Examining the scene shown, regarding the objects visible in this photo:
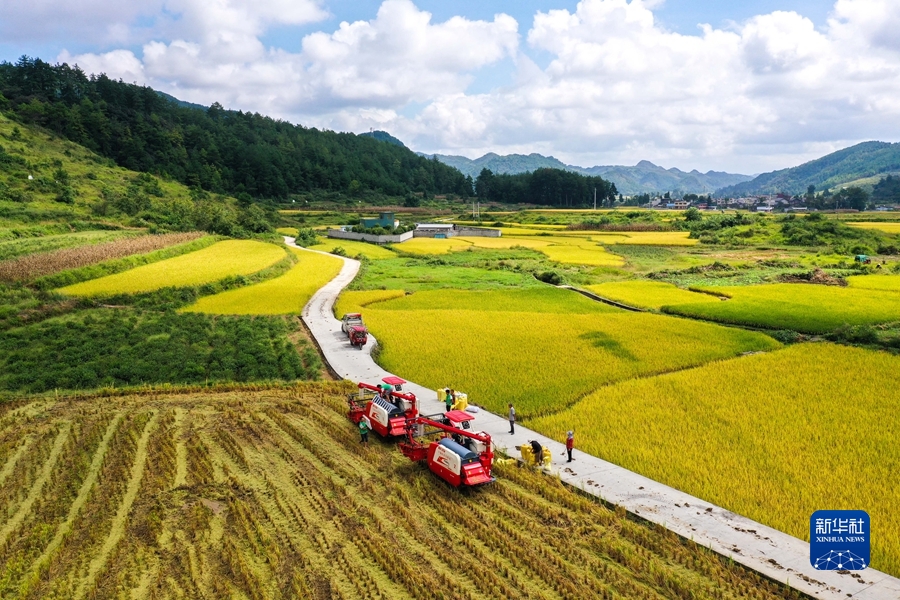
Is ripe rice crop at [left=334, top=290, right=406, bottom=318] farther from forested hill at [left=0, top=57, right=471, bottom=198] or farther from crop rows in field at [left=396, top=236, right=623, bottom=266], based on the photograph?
forested hill at [left=0, top=57, right=471, bottom=198]

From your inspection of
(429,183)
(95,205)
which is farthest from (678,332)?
(429,183)

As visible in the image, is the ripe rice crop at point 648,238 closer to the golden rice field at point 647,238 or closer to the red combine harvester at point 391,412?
the golden rice field at point 647,238

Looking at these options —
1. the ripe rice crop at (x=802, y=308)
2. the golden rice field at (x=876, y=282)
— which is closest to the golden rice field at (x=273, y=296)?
the ripe rice crop at (x=802, y=308)

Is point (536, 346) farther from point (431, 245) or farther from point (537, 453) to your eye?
point (431, 245)

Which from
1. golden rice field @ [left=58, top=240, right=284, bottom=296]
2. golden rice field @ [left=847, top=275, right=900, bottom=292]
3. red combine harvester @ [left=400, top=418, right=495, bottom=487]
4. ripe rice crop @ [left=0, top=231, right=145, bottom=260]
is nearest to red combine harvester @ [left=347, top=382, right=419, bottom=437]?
red combine harvester @ [left=400, top=418, right=495, bottom=487]

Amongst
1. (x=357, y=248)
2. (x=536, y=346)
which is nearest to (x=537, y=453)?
(x=536, y=346)

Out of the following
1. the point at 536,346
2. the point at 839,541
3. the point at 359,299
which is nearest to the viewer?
the point at 839,541
